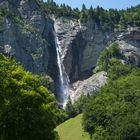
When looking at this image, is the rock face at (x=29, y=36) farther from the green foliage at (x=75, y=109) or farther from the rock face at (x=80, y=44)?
the green foliage at (x=75, y=109)

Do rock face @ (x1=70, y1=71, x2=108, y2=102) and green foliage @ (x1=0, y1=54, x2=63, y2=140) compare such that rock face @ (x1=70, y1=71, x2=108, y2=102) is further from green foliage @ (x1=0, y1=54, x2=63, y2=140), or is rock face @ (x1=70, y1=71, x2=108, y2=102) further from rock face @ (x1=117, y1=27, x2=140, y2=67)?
green foliage @ (x1=0, y1=54, x2=63, y2=140)

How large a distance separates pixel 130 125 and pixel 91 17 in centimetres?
8104

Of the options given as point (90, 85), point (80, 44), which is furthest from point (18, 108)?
point (80, 44)

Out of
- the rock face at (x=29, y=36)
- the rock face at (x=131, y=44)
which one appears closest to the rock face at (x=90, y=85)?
the rock face at (x=29, y=36)

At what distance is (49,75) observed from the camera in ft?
428

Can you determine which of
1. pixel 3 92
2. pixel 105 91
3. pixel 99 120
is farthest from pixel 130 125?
pixel 3 92

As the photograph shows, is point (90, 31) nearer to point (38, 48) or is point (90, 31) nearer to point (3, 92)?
point (38, 48)

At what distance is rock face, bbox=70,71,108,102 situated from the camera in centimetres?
12281

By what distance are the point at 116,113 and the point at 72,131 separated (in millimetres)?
12121

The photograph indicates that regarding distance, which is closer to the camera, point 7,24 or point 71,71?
point 7,24

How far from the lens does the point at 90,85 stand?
12475 cm

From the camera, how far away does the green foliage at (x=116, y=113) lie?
71062 millimetres

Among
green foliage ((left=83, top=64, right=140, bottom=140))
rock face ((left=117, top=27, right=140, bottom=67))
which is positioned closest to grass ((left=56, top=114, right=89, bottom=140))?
green foliage ((left=83, top=64, right=140, bottom=140))

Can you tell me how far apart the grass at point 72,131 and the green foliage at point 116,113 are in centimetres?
186
